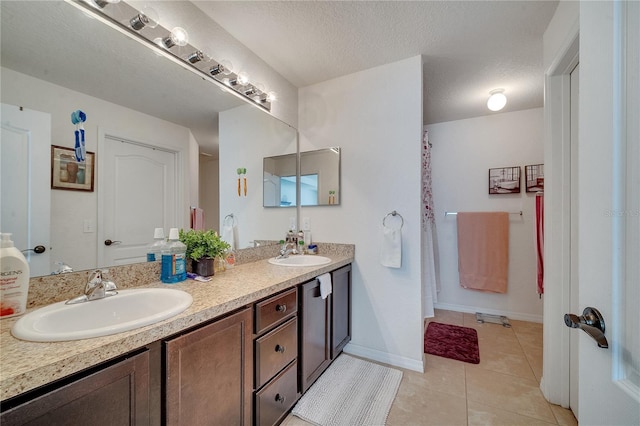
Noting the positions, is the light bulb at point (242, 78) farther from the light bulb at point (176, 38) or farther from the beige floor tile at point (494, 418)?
the beige floor tile at point (494, 418)

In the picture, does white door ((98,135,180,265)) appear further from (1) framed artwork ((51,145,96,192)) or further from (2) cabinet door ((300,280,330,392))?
(2) cabinet door ((300,280,330,392))

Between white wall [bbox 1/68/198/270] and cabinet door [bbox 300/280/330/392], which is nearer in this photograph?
white wall [bbox 1/68/198/270]

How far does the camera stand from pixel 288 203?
238cm

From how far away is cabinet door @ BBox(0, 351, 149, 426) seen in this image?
1.86ft

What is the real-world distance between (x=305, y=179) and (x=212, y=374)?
69.2 inches

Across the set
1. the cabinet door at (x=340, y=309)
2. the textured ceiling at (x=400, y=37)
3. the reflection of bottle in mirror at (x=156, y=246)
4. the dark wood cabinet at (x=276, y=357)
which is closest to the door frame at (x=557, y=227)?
the textured ceiling at (x=400, y=37)

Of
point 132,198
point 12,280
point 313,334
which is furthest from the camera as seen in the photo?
point 313,334

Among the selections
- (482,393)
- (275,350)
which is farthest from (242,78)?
(482,393)

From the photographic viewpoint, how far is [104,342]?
0.68 meters

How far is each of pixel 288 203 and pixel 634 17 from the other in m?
2.12

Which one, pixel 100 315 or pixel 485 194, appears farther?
pixel 485 194

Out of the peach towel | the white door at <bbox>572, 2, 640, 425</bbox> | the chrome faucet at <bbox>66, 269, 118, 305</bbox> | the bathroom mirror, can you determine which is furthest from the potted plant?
the peach towel

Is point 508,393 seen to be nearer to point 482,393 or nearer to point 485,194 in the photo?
point 482,393

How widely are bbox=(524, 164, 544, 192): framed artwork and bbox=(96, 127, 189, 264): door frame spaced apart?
3.43 metres
